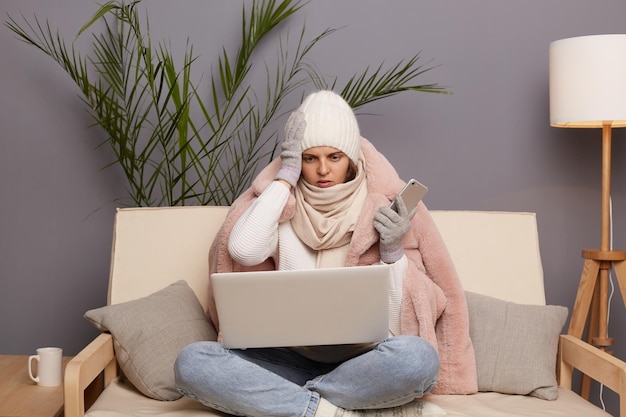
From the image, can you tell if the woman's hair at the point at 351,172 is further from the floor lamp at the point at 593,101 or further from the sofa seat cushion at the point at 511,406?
the floor lamp at the point at 593,101

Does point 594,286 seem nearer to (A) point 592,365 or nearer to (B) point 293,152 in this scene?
(A) point 592,365

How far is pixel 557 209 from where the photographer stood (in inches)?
127

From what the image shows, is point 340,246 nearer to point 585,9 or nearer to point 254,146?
point 254,146

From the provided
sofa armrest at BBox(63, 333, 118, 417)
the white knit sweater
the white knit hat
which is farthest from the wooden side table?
the white knit hat

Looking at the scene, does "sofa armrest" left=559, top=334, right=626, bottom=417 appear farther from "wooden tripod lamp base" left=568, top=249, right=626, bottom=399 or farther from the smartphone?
the smartphone

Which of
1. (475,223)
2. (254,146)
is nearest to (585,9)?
(475,223)

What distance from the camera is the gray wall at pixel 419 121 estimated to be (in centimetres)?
321

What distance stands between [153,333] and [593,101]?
A: 161cm

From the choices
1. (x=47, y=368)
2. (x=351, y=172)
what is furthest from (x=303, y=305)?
(x=47, y=368)

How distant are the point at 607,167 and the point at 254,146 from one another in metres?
1.31

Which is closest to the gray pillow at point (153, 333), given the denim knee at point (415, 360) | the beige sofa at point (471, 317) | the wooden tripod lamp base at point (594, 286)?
the beige sofa at point (471, 317)

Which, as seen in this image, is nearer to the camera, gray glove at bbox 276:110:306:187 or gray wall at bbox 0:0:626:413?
gray glove at bbox 276:110:306:187

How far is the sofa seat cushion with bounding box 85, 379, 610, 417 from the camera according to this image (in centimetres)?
203

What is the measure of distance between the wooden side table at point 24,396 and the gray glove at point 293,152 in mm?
891
